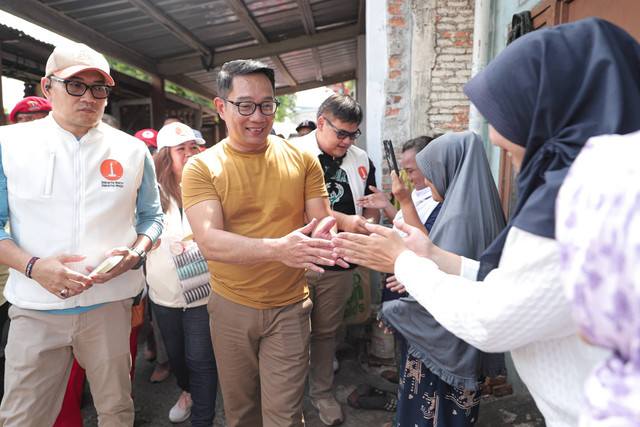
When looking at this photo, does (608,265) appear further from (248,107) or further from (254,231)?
(248,107)

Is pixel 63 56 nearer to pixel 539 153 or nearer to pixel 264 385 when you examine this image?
pixel 264 385

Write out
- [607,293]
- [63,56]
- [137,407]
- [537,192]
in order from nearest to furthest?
1. [607,293]
2. [537,192]
3. [63,56]
4. [137,407]

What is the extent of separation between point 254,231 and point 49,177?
3.34ft

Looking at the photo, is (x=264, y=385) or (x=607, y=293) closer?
(x=607, y=293)

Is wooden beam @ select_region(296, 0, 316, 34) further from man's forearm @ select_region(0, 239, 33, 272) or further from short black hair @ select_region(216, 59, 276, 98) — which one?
man's forearm @ select_region(0, 239, 33, 272)

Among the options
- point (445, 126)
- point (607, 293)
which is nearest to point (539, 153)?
point (607, 293)

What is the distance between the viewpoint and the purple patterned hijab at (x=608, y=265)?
608 millimetres

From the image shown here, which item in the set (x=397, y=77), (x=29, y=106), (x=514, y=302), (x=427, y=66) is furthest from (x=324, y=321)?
(x=29, y=106)

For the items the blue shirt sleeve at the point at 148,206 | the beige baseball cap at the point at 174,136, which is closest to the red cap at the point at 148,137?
the beige baseball cap at the point at 174,136

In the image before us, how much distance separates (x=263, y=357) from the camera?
90.1 inches

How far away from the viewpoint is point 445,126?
428 cm

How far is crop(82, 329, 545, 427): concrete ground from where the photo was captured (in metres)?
3.06

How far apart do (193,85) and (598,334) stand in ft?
33.1

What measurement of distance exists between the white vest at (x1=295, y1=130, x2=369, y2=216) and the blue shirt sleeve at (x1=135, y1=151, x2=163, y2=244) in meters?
1.31
